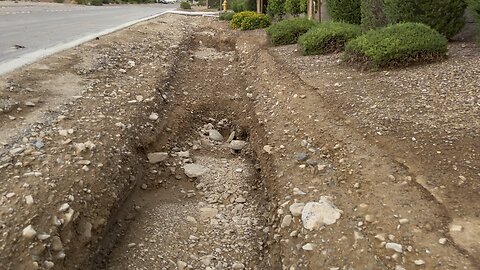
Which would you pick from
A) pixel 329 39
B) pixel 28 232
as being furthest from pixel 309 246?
pixel 329 39

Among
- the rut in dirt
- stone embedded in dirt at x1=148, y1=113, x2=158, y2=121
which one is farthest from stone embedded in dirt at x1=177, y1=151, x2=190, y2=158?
stone embedded in dirt at x1=148, y1=113, x2=158, y2=121

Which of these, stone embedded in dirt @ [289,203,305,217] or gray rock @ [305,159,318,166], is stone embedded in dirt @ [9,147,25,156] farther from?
gray rock @ [305,159,318,166]

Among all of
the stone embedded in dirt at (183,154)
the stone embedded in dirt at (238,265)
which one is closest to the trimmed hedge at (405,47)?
the stone embedded in dirt at (183,154)

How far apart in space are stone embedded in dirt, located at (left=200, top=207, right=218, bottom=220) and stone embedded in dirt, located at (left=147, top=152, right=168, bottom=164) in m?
1.02

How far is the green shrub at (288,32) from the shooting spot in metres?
11.3

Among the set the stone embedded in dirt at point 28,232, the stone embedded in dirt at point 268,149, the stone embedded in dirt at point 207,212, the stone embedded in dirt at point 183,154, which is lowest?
the stone embedded in dirt at point 207,212

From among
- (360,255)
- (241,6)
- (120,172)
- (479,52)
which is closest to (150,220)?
(120,172)

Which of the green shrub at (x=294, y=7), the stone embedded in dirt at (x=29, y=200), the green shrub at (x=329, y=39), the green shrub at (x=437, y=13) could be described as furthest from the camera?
the green shrub at (x=294, y=7)

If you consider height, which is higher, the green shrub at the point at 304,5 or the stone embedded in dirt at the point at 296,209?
the green shrub at the point at 304,5

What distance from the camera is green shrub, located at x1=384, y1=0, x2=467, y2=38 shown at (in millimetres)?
7859

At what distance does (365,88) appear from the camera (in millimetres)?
6211

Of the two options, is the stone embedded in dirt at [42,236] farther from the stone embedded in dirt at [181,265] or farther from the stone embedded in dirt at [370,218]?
the stone embedded in dirt at [370,218]

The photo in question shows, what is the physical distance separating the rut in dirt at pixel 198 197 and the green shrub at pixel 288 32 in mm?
3813

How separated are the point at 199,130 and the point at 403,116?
9.46ft
